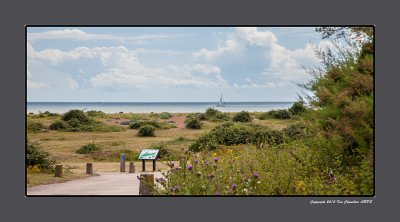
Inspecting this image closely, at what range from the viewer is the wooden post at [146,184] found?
15383 mm

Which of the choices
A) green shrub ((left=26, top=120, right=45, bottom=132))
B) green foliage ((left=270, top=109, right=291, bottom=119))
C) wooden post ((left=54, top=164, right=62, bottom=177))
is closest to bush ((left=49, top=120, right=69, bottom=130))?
green shrub ((left=26, top=120, right=45, bottom=132))

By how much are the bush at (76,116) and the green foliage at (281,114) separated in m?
4.53

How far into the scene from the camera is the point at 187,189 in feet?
49.7

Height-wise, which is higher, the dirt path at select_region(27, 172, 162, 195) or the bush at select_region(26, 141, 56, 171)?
the bush at select_region(26, 141, 56, 171)

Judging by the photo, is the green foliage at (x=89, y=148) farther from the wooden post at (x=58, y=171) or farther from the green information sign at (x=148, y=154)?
the green information sign at (x=148, y=154)

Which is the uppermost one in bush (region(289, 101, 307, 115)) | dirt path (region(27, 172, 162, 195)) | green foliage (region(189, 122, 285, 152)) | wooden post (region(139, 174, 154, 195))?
bush (region(289, 101, 307, 115))

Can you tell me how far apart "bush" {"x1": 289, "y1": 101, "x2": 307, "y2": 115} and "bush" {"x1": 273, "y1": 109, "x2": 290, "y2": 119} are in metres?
0.94

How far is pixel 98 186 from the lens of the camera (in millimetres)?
17000

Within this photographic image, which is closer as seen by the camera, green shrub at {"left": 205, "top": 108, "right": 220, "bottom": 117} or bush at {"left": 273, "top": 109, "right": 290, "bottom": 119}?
green shrub at {"left": 205, "top": 108, "right": 220, "bottom": 117}

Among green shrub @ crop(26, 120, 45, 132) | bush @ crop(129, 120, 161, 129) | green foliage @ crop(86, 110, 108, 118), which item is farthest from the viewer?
bush @ crop(129, 120, 161, 129)

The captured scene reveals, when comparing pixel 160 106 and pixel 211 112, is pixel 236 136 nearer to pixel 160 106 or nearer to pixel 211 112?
pixel 211 112

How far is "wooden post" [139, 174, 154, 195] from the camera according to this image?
1538 centimetres

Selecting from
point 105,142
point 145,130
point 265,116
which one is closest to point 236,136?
point 265,116

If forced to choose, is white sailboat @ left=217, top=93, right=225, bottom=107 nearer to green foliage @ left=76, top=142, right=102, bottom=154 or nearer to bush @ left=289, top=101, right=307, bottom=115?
bush @ left=289, top=101, right=307, bottom=115
